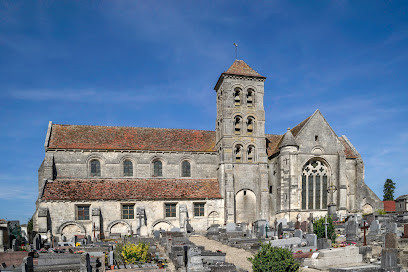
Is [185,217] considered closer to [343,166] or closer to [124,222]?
[124,222]

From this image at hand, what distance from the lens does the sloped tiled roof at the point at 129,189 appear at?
1107 inches

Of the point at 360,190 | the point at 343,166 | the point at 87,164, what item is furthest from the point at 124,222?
the point at 360,190

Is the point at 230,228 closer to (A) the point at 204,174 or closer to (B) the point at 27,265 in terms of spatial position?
(A) the point at 204,174

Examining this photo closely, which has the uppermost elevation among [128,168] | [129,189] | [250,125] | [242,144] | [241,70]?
[241,70]

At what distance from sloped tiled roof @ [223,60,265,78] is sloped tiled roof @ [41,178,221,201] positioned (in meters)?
11.4

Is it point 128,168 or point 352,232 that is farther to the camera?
point 128,168

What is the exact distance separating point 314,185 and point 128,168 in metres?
18.3

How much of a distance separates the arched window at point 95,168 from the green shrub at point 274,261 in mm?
23425

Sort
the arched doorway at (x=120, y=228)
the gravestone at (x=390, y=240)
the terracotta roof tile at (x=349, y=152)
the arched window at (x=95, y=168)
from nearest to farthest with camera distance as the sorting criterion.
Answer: the gravestone at (x=390, y=240)
the arched doorway at (x=120, y=228)
the arched window at (x=95, y=168)
the terracotta roof tile at (x=349, y=152)

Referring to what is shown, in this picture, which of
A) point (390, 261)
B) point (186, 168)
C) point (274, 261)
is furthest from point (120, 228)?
point (390, 261)

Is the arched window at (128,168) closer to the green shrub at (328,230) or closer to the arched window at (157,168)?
the arched window at (157,168)

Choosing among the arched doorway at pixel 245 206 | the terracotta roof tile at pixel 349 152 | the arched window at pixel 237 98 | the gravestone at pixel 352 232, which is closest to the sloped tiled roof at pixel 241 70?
the arched window at pixel 237 98

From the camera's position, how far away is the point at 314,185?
31.7 meters

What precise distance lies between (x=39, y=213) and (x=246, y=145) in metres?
19.4
